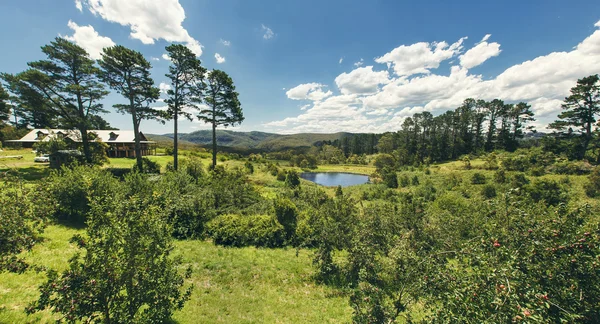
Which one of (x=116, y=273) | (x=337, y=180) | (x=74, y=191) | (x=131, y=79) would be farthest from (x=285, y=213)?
(x=337, y=180)

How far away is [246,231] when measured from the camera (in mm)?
11164

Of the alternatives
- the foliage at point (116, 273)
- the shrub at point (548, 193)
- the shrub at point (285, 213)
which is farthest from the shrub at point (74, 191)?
the shrub at point (548, 193)

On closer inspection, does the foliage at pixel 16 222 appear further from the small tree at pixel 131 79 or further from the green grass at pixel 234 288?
the small tree at pixel 131 79

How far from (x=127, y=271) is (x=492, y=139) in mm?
75428

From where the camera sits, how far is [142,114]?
772 inches

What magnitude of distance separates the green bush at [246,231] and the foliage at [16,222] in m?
6.98

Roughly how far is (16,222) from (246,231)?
7939 mm

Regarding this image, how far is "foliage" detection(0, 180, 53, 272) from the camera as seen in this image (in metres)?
3.98

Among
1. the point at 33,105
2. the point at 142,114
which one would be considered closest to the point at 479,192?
the point at 142,114

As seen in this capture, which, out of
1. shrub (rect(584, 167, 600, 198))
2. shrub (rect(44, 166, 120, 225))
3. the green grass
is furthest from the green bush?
shrub (rect(584, 167, 600, 198))

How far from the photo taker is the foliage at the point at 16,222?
398 centimetres

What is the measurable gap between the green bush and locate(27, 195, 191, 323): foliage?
247 inches

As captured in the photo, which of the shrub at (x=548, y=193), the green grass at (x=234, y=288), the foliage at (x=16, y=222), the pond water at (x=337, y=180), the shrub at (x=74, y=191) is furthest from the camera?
the pond water at (x=337, y=180)

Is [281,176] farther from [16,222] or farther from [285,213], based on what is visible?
[16,222]
